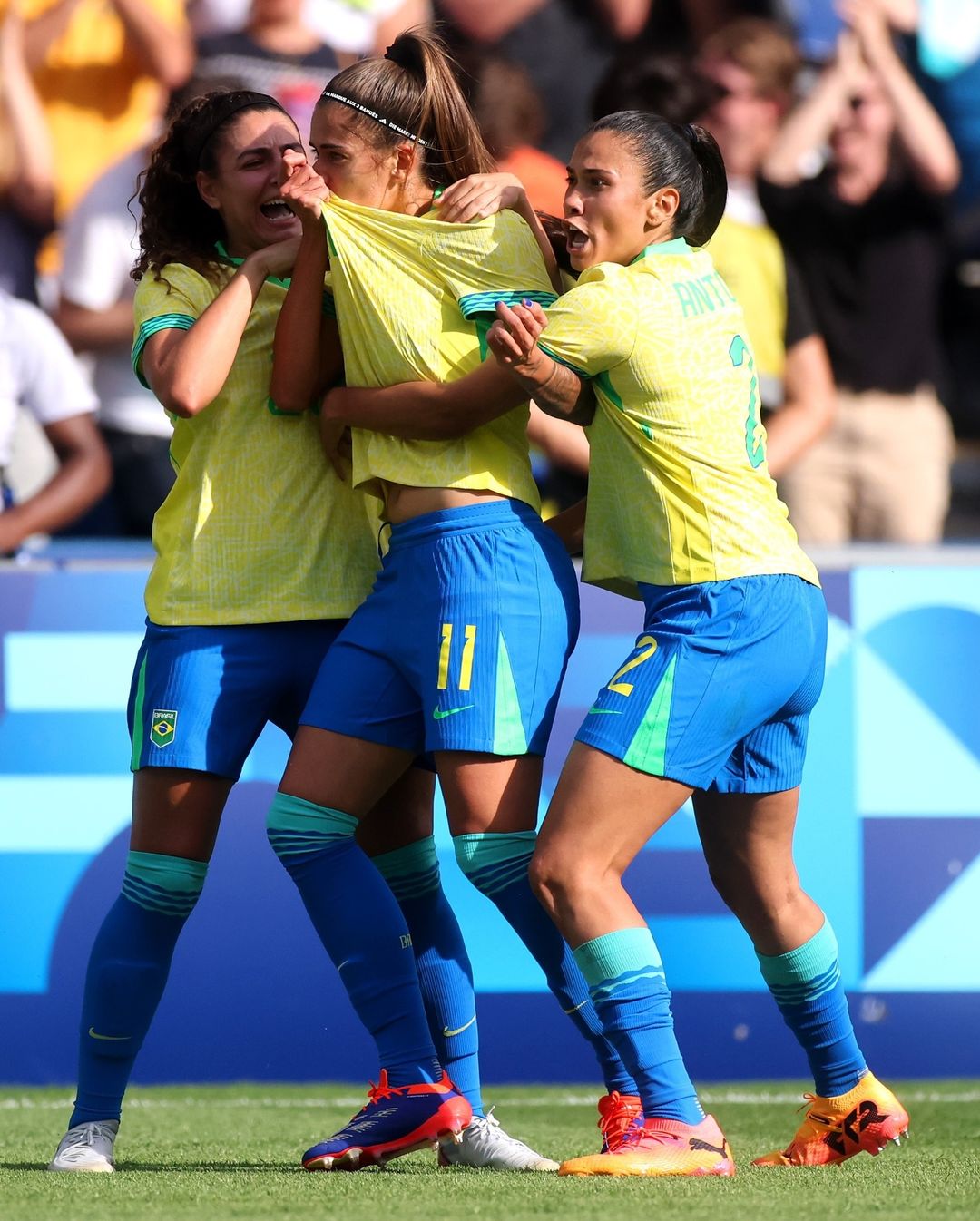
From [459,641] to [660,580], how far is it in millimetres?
354

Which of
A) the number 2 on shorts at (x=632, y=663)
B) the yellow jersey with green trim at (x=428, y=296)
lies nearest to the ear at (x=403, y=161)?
the yellow jersey with green trim at (x=428, y=296)

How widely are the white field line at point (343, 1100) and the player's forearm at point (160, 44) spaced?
3705 millimetres

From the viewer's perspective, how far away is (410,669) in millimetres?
3133

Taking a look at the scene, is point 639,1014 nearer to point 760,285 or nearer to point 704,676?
point 704,676

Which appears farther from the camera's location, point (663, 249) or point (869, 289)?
point (869, 289)

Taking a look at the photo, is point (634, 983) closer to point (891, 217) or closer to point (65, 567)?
point (65, 567)

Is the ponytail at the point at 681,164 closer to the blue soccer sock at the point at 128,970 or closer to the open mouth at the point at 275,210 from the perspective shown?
the open mouth at the point at 275,210

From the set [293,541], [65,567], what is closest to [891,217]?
[65,567]

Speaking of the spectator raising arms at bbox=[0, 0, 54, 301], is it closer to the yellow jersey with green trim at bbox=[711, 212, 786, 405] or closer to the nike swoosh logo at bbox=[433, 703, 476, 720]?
the yellow jersey with green trim at bbox=[711, 212, 786, 405]

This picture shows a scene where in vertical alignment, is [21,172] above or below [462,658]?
above

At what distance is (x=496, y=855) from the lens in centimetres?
310

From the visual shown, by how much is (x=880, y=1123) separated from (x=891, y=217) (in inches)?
158

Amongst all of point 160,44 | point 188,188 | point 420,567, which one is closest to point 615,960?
point 420,567

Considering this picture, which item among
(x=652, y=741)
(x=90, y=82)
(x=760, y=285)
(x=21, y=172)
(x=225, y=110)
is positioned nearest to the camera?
(x=652, y=741)
